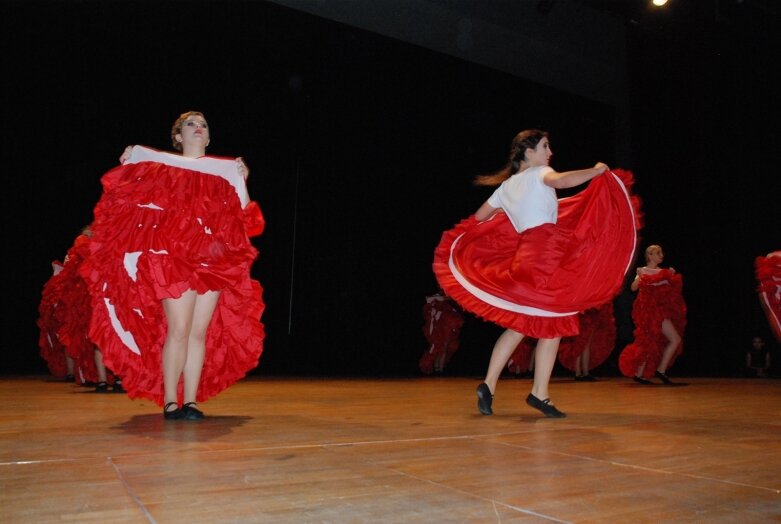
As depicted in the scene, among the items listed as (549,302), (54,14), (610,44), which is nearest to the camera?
(549,302)

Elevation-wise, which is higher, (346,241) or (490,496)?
(346,241)

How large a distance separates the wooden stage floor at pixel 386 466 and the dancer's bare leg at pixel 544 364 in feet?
0.49

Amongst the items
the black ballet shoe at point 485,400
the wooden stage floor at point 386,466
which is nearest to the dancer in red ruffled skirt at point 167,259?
the wooden stage floor at point 386,466

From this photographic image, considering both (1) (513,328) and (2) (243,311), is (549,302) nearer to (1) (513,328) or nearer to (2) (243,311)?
(1) (513,328)

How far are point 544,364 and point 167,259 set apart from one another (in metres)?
1.72

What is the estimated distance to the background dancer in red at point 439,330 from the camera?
859cm

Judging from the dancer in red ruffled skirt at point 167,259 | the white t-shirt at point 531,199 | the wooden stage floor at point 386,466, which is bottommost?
the wooden stage floor at point 386,466

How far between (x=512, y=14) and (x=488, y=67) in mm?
701

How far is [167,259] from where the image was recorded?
108 inches

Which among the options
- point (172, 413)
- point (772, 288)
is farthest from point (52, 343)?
point (772, 288)

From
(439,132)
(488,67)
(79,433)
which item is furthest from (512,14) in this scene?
(79,433)

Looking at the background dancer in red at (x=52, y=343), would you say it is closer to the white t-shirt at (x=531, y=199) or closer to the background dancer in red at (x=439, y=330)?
the background dancer in red at (x=439, y=330)

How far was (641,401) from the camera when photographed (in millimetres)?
4066

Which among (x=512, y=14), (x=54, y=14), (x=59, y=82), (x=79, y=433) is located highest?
(x=512, y=14)
